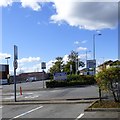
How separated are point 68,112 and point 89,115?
1.63 meters

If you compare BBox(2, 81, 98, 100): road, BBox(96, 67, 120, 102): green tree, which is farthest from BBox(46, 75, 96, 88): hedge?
BBox(96, 67, 120, 102): green tree

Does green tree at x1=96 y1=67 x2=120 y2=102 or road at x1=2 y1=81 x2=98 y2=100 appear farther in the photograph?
road at x1=2 y1=81 x2=98 y2=100

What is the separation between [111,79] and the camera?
16734 mm

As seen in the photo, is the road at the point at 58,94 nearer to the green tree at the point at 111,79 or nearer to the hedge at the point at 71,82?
the hedge at the point at 71,82

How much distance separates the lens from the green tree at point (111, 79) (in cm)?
1667

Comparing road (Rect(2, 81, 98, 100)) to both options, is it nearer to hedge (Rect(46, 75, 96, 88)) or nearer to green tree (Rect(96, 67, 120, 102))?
hedge (Rect(46, 75, 96, 88))

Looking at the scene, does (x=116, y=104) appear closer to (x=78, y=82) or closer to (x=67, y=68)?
(x=78, y=82)

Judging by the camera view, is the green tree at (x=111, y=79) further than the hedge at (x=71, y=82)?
No

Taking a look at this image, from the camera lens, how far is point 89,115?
1452cm

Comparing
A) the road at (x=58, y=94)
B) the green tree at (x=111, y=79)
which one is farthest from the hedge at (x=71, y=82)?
the green tree at (x=111, y=79)

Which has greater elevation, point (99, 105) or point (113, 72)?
point (113, 72)

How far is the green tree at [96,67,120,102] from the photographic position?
16.7 m

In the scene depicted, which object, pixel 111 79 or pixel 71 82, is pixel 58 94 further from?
pixel 71 82

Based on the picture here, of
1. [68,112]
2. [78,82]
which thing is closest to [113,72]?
[68,112]
